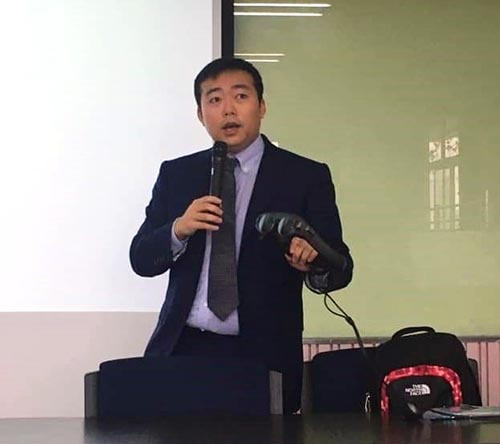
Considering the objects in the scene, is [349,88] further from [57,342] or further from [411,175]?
[57,342]

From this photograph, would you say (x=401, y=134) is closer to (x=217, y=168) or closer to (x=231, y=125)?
(x=231, y=125)

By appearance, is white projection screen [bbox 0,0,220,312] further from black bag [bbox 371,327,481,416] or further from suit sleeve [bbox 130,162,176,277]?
black bag [bbox 371,327,481,416]

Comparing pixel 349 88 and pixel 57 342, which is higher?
pixel 349 88

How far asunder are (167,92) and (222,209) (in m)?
1.09

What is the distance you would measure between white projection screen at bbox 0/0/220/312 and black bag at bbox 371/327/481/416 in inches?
45.8

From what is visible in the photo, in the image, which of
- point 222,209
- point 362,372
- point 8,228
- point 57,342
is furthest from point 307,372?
point 8,228

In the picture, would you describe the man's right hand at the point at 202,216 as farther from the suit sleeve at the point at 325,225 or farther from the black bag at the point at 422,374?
the black bag at the point at 422,374

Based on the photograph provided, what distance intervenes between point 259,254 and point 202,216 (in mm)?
284

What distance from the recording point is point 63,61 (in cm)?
319

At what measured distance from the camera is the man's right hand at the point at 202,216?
205 cm

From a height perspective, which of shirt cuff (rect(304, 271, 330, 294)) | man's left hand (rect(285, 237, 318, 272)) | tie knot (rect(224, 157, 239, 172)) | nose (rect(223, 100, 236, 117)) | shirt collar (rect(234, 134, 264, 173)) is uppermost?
nose (rect(223, 100, 236, 117))

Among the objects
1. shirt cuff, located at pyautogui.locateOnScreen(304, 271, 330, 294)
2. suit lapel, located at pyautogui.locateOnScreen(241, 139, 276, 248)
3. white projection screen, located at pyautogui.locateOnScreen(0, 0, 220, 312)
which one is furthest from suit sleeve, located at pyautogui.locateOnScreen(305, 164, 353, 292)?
white projection screen, located at pyautogui.locateOnScreen(0, 0, 220, 312)

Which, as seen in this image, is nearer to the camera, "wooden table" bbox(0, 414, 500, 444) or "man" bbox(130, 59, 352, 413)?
"wooden table" bbox(0, 414, 500, 444)

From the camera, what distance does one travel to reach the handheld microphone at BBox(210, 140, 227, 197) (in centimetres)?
213
